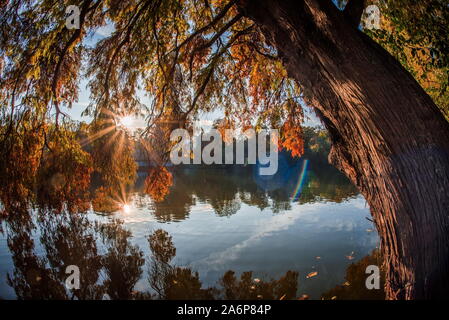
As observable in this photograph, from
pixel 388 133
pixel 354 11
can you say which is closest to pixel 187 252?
pixel 388 133

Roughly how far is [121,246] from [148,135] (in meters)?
4.33

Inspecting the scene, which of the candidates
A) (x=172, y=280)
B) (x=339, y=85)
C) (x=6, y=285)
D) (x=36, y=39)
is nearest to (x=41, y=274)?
(x=6, y=285)

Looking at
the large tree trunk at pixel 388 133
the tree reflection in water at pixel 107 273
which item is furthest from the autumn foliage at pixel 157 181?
the large tree trunk at pixel 388 133

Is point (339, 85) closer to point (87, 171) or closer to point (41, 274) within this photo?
point (87, 171)

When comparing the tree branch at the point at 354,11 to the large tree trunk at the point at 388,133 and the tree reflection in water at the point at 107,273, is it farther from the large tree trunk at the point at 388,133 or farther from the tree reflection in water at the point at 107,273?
the tree reflection in water at the point at 107,273

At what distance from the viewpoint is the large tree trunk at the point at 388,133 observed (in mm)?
1516

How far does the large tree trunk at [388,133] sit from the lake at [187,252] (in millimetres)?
2971

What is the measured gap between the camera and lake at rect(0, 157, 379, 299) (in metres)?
4.71

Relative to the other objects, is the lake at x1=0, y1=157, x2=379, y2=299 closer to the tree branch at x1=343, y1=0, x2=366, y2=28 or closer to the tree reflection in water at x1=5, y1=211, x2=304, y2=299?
the tree reflection in water at x1=5, y1=211, x2=304, y2=299

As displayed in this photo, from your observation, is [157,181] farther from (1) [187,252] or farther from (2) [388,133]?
(1) [187,252]

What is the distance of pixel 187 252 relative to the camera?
21.3 feet

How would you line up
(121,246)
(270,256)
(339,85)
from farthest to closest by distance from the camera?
(121,246), (270,256), (339,85)

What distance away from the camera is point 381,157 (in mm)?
1629

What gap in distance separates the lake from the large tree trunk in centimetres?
297
